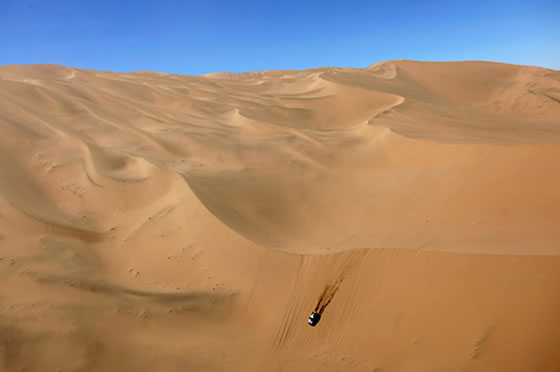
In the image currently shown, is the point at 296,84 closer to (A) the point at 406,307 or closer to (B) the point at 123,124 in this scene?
(B) the point at 123,124

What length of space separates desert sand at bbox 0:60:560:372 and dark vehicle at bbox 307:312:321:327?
0.03 m

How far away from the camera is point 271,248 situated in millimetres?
2787

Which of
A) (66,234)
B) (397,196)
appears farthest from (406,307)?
(66,234)

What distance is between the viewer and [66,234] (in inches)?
113

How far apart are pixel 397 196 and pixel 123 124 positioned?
166 inches

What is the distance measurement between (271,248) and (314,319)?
69 centimetres

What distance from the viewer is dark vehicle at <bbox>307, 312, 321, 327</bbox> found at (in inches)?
88.3

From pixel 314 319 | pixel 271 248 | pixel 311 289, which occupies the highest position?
pixel 271 248

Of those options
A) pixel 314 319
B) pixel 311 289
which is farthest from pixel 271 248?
pixel 314 319

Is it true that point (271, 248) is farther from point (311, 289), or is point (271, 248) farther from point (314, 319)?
point (314, 319)

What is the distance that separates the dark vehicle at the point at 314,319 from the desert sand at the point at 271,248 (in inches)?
1.1

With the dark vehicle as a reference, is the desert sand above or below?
above

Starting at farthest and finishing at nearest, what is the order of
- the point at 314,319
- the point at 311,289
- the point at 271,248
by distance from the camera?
1. the point at 271,248
2. the point at 311,289
3. the point at 314,319

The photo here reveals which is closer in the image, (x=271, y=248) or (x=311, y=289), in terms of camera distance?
(x=311, y=289)
